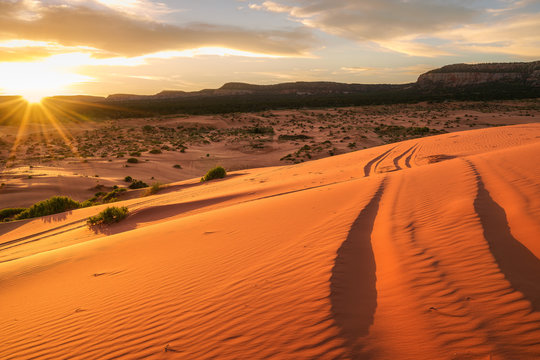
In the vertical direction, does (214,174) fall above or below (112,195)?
above

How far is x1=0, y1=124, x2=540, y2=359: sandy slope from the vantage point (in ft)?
8.29

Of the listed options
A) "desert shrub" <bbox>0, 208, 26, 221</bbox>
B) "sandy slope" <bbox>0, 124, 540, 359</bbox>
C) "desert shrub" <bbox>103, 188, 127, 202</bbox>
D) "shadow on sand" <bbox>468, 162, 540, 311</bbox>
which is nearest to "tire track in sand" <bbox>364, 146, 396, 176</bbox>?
"sandy slope" <bbox>0, 124, 540, 359</bbox>

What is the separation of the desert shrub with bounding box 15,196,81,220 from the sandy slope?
4.88 m

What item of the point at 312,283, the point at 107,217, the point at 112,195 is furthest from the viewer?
the point at 112,195

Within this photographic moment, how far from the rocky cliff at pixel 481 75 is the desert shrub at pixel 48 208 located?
373 feet

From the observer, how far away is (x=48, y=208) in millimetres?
11695

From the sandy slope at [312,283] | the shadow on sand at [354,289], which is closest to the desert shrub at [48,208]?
the sandy slope at [312,283]

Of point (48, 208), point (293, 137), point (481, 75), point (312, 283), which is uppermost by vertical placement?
point (481, 75)

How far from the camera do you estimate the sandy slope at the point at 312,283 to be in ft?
8.29

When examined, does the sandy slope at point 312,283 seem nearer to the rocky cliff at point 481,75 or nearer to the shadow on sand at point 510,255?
the shadow on sand at point 510,255

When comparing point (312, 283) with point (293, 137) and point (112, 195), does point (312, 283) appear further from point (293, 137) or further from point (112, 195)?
point (293, 137)

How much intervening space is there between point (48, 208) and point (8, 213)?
1.71 m

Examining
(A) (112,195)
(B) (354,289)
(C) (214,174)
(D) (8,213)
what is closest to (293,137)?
(C) (214,174)

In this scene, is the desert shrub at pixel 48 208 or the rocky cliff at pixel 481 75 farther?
the rocky cliff at pixel 481 75
